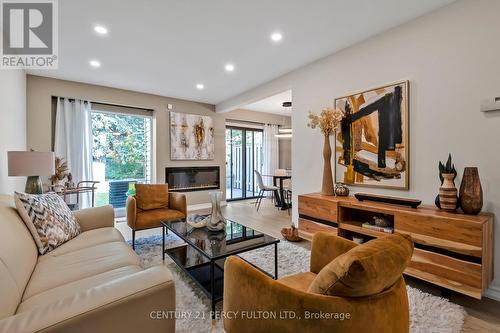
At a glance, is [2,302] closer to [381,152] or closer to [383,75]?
[381,152]

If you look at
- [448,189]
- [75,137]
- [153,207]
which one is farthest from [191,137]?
[448,189]

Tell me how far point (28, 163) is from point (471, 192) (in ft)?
13.3

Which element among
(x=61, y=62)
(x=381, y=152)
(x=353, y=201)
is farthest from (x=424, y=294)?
(x=61, y=62)

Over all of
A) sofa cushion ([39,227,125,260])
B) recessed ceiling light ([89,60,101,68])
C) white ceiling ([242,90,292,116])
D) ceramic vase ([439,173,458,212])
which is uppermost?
white ceiling ([242,90,292,116])

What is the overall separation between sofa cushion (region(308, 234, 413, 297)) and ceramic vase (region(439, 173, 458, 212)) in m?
1.40

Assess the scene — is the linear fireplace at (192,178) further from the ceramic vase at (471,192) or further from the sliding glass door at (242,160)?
the ceramic vase at (471,192)

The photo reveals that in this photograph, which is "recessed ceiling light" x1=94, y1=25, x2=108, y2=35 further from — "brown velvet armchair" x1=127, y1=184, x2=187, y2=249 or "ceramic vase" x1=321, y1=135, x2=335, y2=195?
"ceramic vase" x1=321, y1=135, x2=335, y2=195

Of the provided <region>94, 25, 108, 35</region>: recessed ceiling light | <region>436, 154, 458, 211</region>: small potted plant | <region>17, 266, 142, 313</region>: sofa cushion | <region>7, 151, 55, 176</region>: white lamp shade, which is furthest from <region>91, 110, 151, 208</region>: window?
<region>436, 154, 458, 211</region>: small potted plant

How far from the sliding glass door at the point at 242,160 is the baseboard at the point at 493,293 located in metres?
5.35

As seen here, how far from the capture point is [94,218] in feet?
7.62

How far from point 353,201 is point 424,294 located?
0.96m

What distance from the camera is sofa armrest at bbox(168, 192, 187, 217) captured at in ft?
10.4

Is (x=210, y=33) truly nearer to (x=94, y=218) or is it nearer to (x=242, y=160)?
(x=94, y=218)

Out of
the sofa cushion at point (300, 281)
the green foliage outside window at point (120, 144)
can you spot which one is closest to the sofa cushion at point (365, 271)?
the sofa cushion at point (300, 281)
